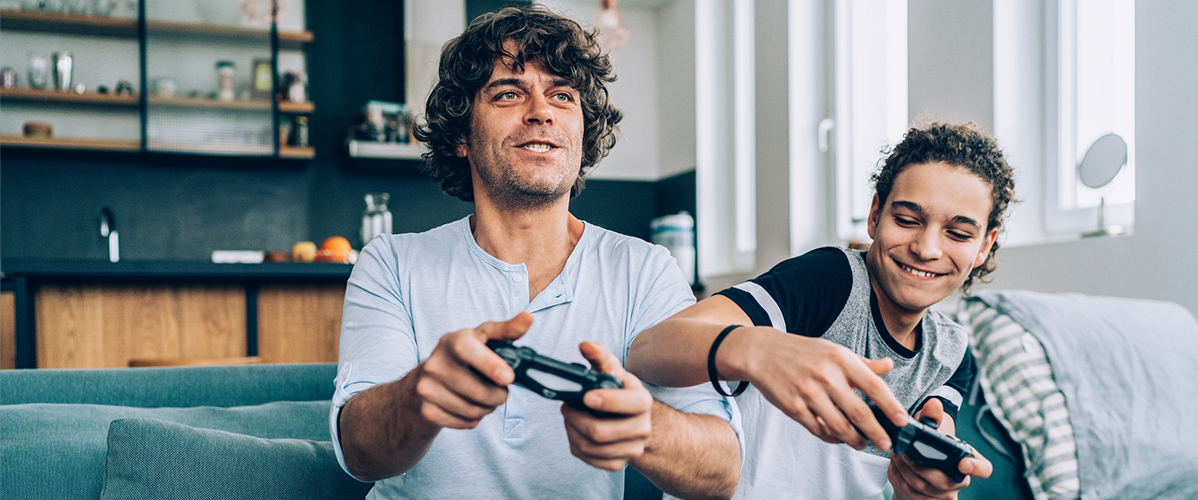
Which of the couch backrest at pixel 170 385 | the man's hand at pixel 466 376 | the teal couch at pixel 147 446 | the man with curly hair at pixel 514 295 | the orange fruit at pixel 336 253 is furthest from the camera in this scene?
the orange fruit at pixel 336 253

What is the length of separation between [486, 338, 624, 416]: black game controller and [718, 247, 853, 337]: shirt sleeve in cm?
39

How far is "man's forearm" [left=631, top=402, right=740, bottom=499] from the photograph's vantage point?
0.82m

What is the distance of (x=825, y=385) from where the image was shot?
0.65 meters

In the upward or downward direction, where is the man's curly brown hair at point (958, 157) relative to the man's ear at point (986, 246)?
upward

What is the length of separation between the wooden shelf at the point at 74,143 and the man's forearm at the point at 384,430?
11.6 feet

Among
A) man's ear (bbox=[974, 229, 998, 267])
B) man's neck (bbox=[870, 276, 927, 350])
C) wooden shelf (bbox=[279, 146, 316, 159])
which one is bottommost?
man's neck (bbox=[870, 276, 927, 350])

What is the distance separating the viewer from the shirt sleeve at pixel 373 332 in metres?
0.91

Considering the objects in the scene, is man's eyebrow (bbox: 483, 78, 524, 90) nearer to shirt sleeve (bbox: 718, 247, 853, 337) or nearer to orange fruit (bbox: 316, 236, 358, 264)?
shirt sleeve (bbox: 718, 247, 853, 337)

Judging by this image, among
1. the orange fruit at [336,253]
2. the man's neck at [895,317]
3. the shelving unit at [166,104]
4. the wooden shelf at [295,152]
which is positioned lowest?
the man's neck at [895,317]

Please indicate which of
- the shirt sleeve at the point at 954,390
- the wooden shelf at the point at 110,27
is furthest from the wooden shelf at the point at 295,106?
the shirt sleeve at the point at 954,390

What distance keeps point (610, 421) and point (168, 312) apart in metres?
2.72

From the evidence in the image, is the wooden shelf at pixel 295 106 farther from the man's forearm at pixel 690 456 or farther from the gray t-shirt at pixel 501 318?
the man's forearm at pixel 690 456

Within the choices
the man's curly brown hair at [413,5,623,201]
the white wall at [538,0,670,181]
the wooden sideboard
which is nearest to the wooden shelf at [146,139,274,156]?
the wooden sideboard

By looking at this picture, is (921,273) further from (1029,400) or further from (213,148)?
(213,148)
